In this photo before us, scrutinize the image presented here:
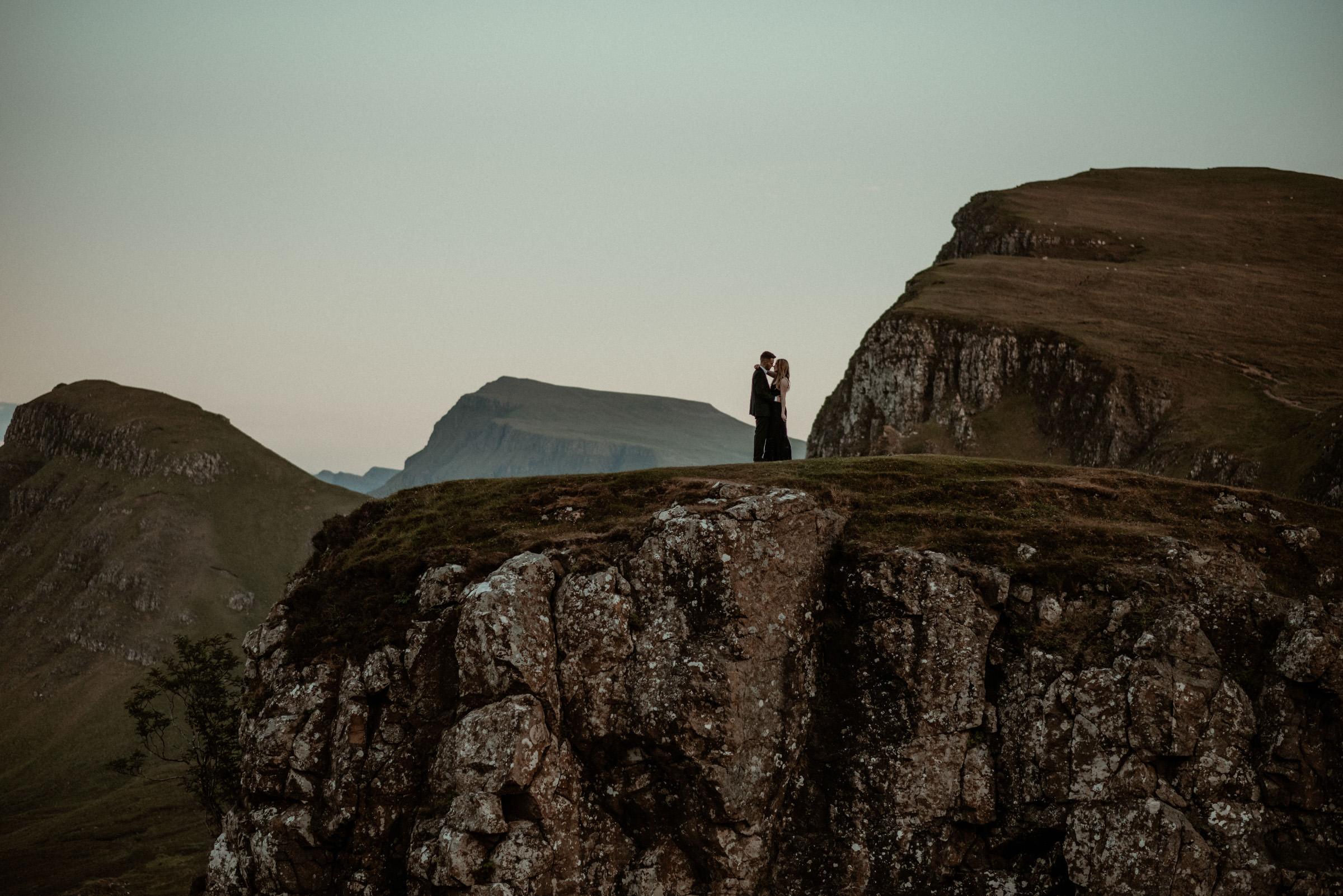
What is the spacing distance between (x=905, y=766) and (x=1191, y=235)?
162 metres

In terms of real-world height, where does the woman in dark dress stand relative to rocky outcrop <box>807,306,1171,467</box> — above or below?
below

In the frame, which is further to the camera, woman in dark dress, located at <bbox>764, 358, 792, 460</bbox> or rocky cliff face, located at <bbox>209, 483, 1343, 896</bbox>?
woman in dark dress, located at <bbox>764, 358, 792, 460</bbox>

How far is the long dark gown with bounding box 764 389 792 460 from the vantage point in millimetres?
38713

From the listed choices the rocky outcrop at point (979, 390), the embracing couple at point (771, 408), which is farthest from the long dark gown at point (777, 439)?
the rocky outcrop at point (979, 390)

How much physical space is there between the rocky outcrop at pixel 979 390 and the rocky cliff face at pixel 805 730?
75.3m

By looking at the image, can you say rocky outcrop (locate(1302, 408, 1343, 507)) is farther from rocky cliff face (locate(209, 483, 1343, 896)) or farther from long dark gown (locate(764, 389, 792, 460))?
long dark gown (locate(764, 389, 792, 460))

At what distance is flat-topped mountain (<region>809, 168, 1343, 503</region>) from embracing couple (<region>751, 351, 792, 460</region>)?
172 ft

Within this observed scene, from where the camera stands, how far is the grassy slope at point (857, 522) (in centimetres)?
3070

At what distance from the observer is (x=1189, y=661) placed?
26.8m

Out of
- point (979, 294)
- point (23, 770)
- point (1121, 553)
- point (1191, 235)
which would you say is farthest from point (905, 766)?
point (23, 770)

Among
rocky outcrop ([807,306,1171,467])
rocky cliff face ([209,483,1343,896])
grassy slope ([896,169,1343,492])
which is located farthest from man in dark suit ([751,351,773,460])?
rocky outcrop ([807,306,1171,467])

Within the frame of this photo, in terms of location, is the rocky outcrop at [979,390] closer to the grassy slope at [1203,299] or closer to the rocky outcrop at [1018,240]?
the grassy slope at [1203,299]

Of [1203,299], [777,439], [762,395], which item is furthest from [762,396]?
[1203,299]

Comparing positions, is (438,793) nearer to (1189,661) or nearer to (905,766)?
(905,766)
